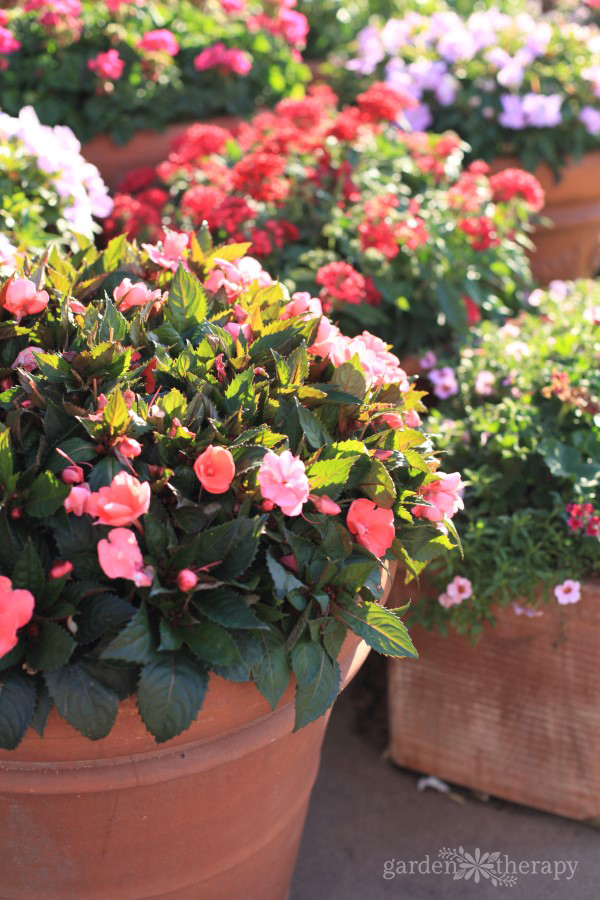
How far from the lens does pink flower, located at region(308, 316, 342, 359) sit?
61.5 inches

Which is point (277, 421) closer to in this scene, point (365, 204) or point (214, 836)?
point (214, 836)

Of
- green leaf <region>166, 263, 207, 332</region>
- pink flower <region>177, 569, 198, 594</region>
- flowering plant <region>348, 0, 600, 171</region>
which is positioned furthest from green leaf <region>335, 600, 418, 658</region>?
flowering plant <region>348, 0, 600, 171</region>

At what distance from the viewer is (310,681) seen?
1.28 metres

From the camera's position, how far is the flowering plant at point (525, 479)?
194cm

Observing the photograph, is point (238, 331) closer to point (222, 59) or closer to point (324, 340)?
point (324, 340)

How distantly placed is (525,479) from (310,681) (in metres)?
0.97

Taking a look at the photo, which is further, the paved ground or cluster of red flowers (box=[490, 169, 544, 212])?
cluster of red flowers (box=[490, 169, 544, 212])

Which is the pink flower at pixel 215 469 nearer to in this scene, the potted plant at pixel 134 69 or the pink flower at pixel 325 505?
the pink flower at pixel 325 505

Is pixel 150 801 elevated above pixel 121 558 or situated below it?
below

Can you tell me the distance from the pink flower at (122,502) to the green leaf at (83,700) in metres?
→ 0.20

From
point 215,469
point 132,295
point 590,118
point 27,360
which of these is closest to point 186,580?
point 215,469

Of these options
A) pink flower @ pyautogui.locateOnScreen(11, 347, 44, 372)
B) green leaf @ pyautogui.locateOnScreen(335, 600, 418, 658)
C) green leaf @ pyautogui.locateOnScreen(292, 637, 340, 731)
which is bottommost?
green leaf @ pyautogui.locateOnScreen(292, 637, 340, 731)

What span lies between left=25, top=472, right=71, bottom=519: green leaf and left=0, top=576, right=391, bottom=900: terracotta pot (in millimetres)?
→ 280

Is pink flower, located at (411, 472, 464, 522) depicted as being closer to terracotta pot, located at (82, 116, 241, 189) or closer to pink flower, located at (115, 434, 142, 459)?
pink flower, located at (115, 434, 142, 459)
